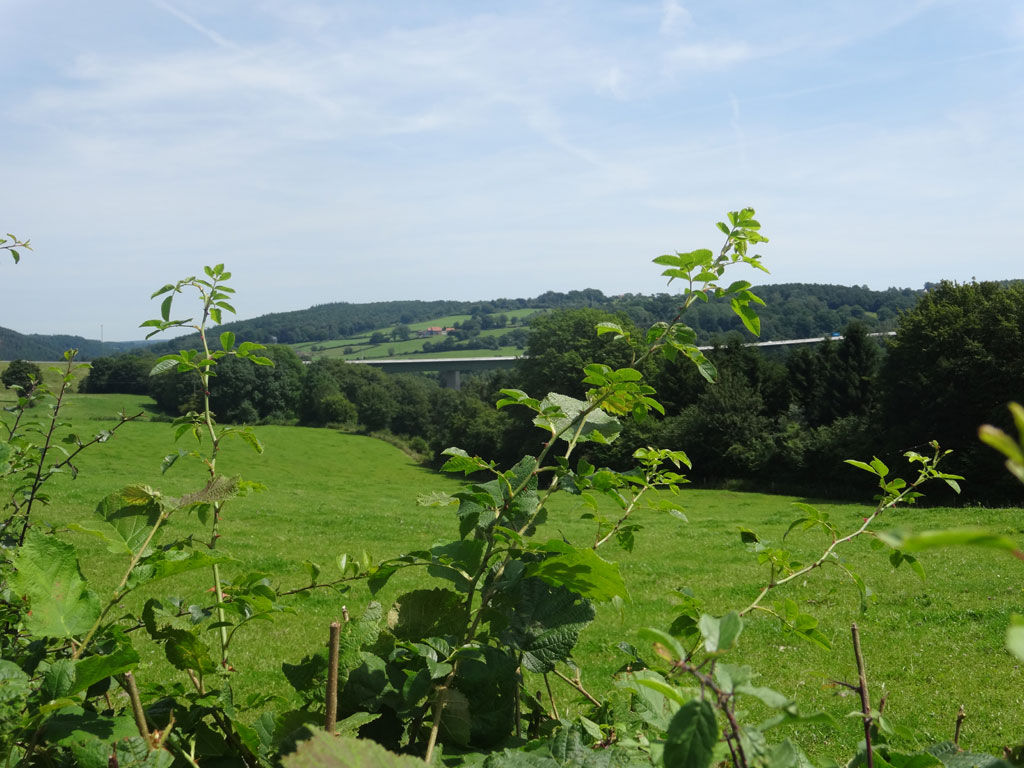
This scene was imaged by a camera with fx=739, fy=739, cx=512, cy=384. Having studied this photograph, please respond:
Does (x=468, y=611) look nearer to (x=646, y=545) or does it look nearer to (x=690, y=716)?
(x=690, y=716)

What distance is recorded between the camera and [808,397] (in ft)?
133

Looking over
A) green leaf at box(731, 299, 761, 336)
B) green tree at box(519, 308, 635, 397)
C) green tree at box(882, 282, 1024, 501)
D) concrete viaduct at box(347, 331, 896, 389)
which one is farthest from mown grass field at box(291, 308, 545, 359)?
green leaf at box(731, 299, 761, 336)

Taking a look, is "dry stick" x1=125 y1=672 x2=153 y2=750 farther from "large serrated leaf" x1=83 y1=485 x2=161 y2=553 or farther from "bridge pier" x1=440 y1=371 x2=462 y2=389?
"bridge pier" x1=440 y1=371 x2=462 y2=389

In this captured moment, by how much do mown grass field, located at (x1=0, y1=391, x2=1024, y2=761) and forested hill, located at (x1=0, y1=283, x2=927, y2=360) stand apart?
49.9 feet

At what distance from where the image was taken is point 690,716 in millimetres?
553

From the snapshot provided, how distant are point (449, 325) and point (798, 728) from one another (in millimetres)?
138972

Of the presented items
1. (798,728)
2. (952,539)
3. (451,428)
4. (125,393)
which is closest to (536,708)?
(952,539)

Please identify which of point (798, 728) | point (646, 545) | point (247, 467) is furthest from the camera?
point (247, 467)

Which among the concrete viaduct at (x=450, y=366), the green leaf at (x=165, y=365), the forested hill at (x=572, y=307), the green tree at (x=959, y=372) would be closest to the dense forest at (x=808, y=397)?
the green tree at (x=959, y=372)

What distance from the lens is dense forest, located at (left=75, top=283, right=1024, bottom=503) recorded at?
28453 millimetres

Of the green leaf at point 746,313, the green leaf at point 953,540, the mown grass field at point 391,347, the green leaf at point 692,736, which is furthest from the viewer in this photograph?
the mown grass field at point 391,347

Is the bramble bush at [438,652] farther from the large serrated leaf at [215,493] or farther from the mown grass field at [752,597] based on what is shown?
the mown grass field at [752,597]

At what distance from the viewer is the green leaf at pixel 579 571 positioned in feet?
3.60

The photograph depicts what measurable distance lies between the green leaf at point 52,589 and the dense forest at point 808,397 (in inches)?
615
